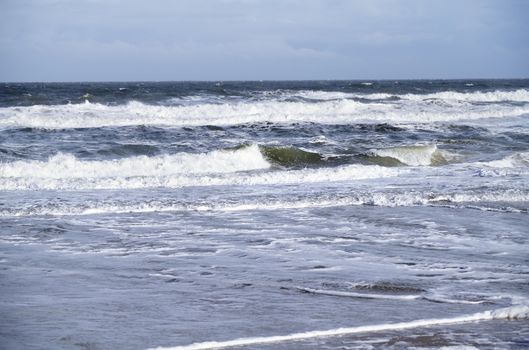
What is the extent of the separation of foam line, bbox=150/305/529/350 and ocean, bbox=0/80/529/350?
0.04 feet

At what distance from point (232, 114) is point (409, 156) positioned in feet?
40.8

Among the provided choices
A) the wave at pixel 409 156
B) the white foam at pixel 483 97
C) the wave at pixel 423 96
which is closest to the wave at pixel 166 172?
the wave at pixel 409 156

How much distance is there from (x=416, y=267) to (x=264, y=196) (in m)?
4.96

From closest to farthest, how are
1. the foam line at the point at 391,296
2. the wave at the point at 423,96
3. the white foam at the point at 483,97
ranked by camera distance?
1. the foam line at the point at 391,296
2. the wave at the point at 423,96
3. the white foam at the point at 483,97

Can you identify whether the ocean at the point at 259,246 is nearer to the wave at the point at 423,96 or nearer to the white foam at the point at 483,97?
the wave at the point at 423,96

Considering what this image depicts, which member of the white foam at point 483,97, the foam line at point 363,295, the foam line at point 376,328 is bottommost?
the foam line at point 363,295

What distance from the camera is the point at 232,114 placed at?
1191 inches

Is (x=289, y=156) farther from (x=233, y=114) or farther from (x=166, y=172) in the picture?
(x=233, y=114)

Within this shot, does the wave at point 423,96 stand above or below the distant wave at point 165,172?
above

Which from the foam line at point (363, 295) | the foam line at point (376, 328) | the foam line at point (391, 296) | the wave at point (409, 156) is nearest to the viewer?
the foam line at point (376, 328)

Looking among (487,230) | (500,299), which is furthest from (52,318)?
(487,230)

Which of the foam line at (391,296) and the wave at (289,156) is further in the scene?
the wave at (289,156)

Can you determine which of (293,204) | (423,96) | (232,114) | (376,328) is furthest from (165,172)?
(423,96)

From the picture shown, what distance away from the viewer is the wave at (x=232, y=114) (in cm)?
2466
